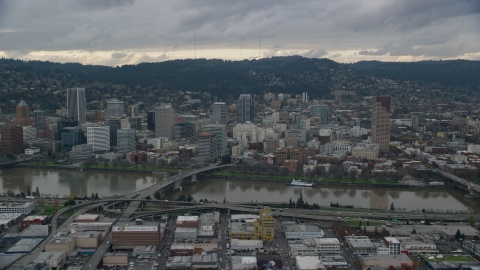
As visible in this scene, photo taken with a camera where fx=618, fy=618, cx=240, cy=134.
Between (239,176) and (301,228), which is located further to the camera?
(239,176)

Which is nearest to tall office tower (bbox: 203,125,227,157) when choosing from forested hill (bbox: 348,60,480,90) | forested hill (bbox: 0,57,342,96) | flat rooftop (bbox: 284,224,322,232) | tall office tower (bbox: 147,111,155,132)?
tall office tower (bbox: 147,111,155,132)

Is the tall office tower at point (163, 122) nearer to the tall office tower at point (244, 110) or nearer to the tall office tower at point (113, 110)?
the tall office tower at point (113, 110)

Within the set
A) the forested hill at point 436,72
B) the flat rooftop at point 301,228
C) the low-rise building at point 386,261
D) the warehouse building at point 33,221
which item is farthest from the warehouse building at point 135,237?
the forested hill at point 436,72

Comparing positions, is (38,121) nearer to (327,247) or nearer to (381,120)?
(381,120)

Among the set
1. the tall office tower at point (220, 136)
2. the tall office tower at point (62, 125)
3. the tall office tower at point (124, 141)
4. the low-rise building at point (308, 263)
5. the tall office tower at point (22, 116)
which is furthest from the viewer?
Answer: the tall office tower at point (22, 116)

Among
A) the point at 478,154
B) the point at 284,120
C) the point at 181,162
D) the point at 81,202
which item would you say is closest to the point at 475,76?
the point at 284,120

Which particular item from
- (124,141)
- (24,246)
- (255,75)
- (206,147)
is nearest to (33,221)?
(24,246)

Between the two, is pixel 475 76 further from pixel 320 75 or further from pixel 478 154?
pixel 478 154
